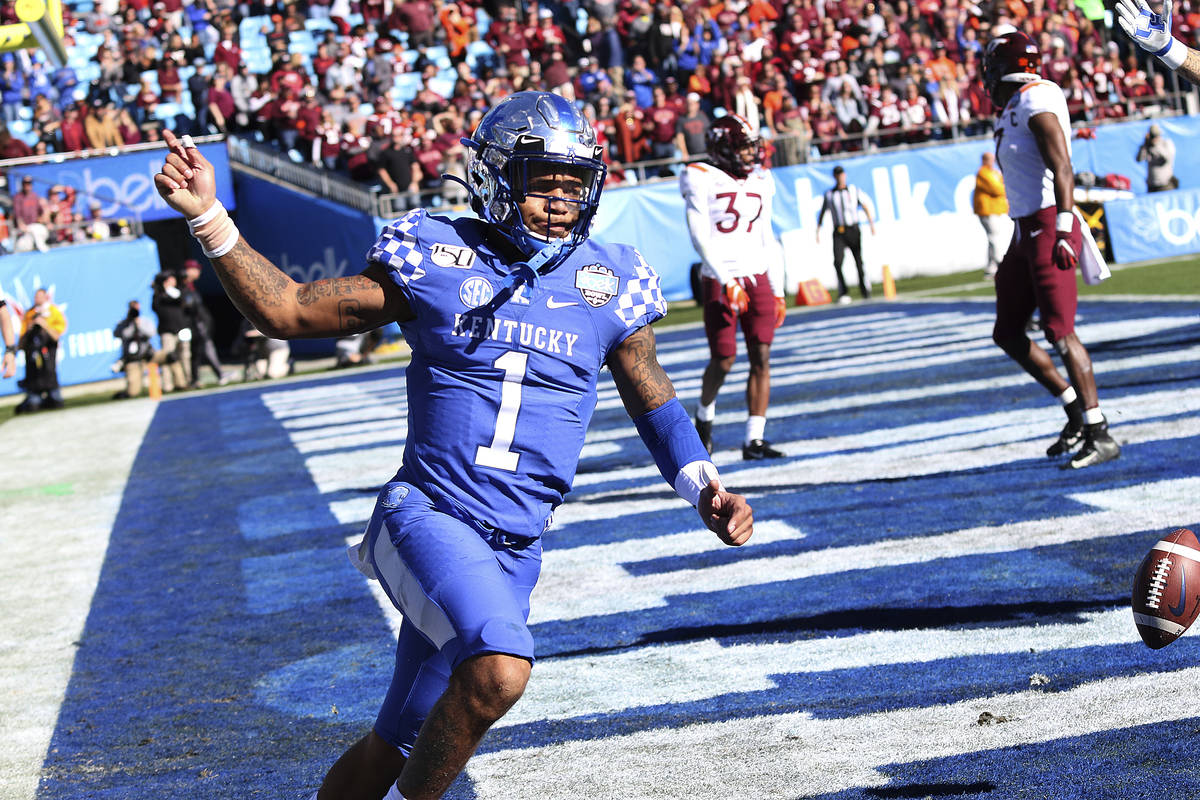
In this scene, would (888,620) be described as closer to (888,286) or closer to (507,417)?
(507,417)

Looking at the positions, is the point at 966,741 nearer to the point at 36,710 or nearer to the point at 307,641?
the point at 307,641

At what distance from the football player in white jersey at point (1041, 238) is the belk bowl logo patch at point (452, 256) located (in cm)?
475

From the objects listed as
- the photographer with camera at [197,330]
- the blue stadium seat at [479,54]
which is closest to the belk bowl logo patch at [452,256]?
the photographer with camera at [197,330]

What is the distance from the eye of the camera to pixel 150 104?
78.5 feet

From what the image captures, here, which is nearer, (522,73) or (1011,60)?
(1011,60)

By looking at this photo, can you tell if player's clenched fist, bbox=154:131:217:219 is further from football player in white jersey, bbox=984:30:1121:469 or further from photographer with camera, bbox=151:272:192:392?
photographer with camera, bbox=151:272:192:392

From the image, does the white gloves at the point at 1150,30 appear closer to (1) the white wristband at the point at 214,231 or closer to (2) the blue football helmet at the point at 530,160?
(2) the blue football helmet at the point at 530,160

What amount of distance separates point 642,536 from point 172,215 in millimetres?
19473

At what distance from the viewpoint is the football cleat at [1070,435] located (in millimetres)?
7652

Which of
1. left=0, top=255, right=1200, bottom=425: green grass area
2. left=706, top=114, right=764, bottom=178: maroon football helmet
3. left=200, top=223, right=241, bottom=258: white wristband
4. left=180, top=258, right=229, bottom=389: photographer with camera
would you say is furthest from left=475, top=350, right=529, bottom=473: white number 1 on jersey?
left=180, top=258, right=229, bottom=389: photographer with camera

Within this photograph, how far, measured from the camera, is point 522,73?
24.4 meters

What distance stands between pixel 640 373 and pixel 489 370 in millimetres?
425

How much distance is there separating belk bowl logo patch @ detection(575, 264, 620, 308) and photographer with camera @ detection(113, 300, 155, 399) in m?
17.5

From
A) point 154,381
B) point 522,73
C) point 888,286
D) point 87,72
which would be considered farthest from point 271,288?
point 87,72
